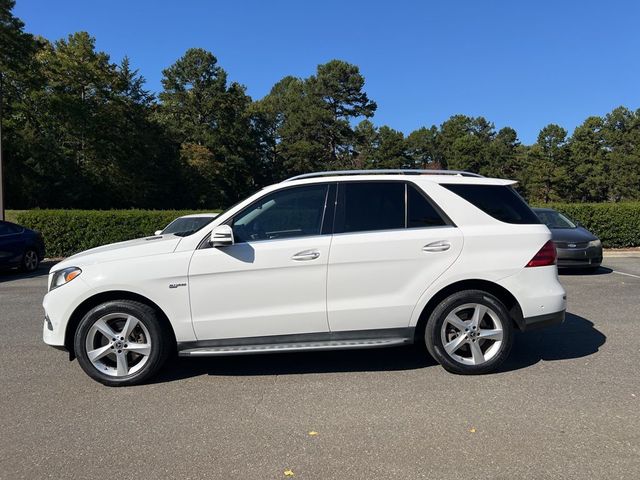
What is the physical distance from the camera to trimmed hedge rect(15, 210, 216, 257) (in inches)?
646

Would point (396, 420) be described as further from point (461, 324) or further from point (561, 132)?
point (561, 132)

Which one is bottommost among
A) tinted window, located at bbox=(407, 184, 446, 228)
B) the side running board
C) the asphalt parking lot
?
the asphalt parking lot

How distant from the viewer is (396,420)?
3783mm

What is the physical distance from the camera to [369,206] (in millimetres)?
4734

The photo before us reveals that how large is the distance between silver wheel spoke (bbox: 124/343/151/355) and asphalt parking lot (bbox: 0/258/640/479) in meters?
0.32

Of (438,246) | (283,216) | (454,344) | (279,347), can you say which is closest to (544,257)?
(438,246)

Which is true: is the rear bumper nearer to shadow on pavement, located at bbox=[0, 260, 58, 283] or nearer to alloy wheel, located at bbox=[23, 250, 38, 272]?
shadow on pavement, located at bbox=[0, 260, 58, 283]

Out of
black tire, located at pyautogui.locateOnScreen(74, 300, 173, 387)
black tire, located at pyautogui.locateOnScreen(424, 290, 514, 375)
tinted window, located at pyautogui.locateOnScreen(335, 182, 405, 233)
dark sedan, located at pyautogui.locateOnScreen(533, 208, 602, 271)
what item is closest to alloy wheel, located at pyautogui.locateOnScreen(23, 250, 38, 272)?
black tire, located at pyautogui.locateOnScreen(74, 300, 173, 387)

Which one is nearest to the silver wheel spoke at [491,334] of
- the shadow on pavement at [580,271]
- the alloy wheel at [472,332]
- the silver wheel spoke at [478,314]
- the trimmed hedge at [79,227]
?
the alloy wheel at [472,332]

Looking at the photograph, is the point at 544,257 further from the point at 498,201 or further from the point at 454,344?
the point at 454,344

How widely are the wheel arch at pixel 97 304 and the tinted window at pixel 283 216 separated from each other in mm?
964

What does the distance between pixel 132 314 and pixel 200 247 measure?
83 centimetres

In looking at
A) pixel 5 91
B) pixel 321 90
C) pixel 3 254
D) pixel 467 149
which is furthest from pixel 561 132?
pixel 3 254

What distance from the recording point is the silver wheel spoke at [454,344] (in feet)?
15.2
